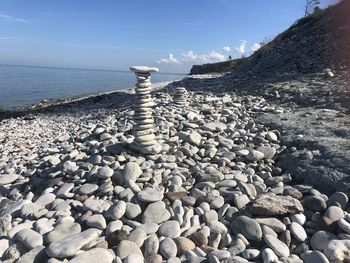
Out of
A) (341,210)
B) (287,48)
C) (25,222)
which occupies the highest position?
(287,48)

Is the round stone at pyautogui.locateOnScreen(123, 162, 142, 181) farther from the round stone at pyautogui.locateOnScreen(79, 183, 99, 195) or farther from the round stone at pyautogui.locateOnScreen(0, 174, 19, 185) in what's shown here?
the round stone at pyautogui.locateOnScreen(0, 174, 19, 185)

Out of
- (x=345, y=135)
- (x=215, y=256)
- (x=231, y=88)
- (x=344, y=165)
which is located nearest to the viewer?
(x=215, y=256)

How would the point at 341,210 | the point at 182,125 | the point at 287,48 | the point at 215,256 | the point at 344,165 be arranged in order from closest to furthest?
1. the point at 215,256
2. the point at 341,210
3. the point at 344,165
4. the point at 182,125
5. the point at 287,48

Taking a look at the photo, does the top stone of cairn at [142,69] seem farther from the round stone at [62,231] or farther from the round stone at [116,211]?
the round stone at [62,231]

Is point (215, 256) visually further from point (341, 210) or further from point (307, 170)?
point (307, 170)

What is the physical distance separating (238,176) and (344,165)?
1638mm

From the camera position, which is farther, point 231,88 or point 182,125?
point 231,88

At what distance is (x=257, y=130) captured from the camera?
27.2 feet

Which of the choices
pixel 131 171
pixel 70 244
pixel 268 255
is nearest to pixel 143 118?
pixel 131 171

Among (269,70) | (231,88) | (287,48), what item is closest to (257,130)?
(231,88)

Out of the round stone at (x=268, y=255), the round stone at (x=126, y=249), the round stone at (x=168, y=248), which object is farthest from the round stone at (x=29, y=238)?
the round stone at (x=268, y=255)

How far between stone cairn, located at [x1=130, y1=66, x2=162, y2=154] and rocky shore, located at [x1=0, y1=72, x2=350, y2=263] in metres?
0.18

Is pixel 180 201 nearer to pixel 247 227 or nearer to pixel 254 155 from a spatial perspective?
pixel 247 227

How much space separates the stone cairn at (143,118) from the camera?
651cm
